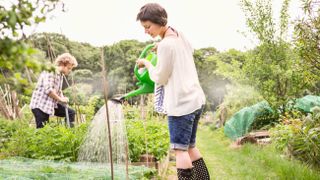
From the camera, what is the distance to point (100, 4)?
271 cm

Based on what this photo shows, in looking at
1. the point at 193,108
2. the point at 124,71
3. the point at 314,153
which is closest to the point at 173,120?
the point at 193,108

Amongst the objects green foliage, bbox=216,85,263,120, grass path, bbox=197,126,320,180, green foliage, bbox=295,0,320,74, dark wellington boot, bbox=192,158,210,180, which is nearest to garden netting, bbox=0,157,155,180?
dark wellington boot, bbox=192,158,210,180

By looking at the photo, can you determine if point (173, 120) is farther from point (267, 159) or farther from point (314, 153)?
point (267, 159)

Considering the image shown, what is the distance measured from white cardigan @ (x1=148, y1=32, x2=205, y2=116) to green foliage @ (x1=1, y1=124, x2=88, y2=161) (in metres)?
1.38

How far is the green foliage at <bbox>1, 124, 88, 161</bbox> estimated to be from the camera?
3.38 m

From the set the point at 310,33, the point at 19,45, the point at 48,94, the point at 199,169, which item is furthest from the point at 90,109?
the point at 19,45

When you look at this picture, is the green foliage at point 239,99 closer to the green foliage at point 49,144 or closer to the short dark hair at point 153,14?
the green foliage at point 49,144

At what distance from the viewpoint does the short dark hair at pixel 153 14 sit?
221cm

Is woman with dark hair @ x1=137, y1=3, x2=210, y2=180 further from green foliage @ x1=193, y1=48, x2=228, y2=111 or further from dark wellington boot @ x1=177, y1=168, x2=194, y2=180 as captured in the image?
green foliage @ x1=193, y1=48, x2=228, y2=111

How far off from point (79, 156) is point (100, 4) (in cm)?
139

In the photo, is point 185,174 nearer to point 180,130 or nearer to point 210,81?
point 180,130

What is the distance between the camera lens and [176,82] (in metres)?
2.23

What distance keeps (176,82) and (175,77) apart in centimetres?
3

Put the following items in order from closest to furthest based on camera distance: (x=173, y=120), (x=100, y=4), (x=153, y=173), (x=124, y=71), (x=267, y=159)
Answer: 1. (x=173, y=120)
2. (x=100, y=4)
3. (x=153, y=173)
4. (x=267, y=159)
5. (x=124, y=71)
